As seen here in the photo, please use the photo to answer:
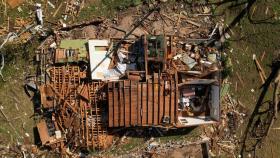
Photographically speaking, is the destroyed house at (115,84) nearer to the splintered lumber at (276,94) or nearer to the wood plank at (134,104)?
the wood plank at (134,104)

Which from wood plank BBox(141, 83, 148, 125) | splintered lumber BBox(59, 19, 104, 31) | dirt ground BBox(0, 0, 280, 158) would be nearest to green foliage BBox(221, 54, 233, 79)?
dirt ground BBox(0, 0, 280, 158)

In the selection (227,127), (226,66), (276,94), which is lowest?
(227,127)

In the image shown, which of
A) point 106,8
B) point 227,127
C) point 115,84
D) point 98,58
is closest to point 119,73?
point 115,84

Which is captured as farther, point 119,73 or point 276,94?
point 276,94

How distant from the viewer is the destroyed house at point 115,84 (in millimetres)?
16656

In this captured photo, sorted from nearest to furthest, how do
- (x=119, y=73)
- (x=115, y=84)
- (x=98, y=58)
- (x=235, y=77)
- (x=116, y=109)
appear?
(x=115, y=84), (x=116, y=109), (x=98, y=58), (x=119, y=73), (x=235, y=77)

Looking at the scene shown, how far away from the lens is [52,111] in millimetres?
17094

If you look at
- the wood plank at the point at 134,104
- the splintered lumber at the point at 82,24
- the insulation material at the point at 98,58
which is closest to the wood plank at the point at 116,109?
the wood plank at the point at 134,104

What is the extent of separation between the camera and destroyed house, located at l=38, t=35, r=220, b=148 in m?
16.7

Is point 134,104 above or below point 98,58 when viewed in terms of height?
below

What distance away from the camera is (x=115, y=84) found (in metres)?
16.6

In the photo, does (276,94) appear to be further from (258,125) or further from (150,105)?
(150,105)

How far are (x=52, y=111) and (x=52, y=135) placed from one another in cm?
84

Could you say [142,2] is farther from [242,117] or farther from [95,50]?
[242,117]
